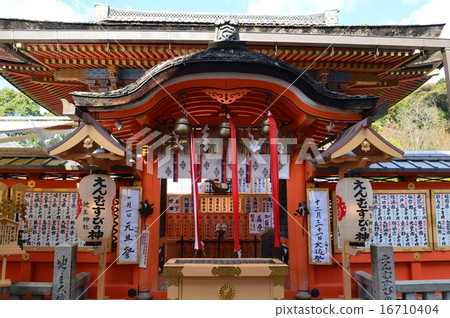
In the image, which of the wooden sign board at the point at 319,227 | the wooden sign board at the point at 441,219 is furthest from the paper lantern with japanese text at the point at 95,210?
the wooden sign board at the point at 441,219

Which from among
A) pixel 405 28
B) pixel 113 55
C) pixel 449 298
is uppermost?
pixel 405 28

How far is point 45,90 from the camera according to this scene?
1060 centimetres

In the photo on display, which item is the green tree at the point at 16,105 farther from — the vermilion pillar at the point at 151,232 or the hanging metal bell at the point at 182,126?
the hanging metal bell at the point at 182,126

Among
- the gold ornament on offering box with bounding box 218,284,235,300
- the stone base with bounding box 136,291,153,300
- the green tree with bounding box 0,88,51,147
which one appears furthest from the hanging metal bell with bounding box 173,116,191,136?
the green tree with bounding box 0,88,51,147

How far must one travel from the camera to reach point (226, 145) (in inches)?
313

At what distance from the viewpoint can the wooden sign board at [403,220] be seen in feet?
28.5

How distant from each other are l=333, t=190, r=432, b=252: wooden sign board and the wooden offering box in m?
3.87

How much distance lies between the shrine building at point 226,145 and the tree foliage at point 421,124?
2553cm
